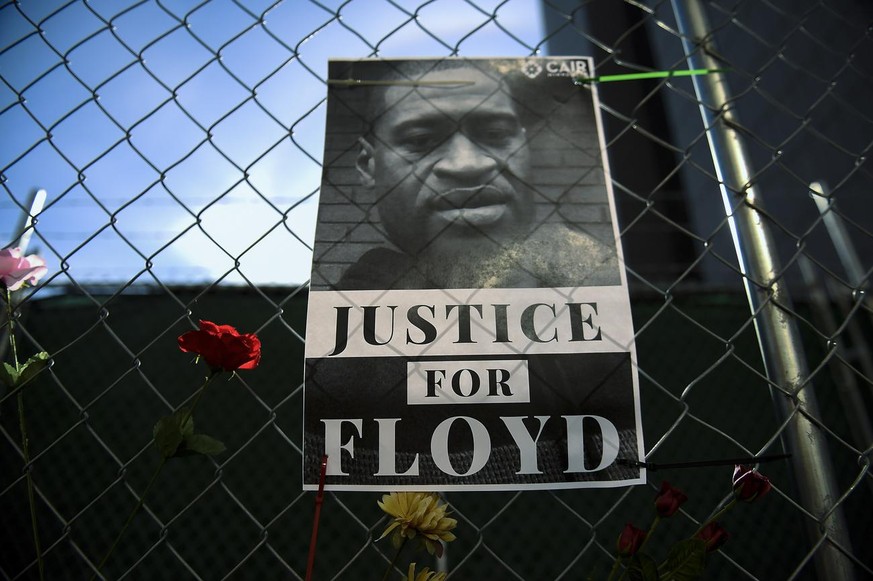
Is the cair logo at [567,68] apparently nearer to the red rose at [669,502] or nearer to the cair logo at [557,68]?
the cair logo at [557,68]

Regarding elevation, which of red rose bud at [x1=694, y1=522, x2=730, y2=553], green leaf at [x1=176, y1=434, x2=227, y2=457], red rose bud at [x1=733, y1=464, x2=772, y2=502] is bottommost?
red rose bud at [x1=694, y1=522, x2=730, y2=553]

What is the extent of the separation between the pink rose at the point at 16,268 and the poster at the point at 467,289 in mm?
334

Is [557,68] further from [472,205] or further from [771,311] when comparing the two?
[771,311]

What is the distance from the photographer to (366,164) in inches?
31.7

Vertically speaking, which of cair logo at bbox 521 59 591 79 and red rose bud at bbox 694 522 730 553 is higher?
cair logo at bbox 521 59 591 79

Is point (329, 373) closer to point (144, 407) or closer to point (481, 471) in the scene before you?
point (481, 471)

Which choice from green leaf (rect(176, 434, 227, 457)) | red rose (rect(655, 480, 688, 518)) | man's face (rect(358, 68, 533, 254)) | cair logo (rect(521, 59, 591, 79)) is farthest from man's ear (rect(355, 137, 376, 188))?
red rose (rect(655, 480, 688, 518))

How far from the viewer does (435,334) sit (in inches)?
28.6

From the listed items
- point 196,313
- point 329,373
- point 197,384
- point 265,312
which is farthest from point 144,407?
point 329,373

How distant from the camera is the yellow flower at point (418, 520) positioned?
0.62 metres

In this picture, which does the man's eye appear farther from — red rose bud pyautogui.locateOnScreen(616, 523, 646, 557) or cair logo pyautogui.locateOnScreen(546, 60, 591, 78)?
red rose bud pyautogui.locateOnScreen(616, 523, 646, 557)

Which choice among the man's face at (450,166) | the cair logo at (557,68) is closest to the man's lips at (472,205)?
the man's face at (450,166)

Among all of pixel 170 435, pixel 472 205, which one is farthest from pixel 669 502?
pixel 170 435

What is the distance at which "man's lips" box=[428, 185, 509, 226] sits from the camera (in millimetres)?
776
